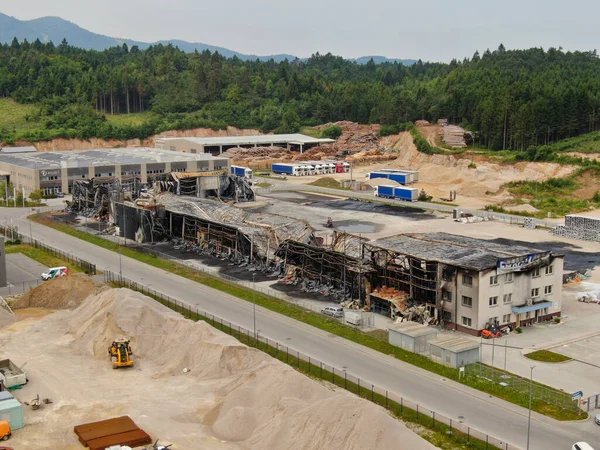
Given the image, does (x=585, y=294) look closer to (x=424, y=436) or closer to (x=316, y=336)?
(x=316, y=336)

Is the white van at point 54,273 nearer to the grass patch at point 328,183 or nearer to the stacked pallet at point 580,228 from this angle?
the stacked pallet at point 580,228

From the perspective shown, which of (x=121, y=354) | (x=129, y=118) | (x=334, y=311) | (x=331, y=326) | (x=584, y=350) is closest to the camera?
(x=121, y=354)

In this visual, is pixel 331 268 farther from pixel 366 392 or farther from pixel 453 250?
pixel 366 392

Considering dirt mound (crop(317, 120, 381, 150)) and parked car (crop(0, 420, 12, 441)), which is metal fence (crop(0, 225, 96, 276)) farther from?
dirt mound (crop(317, 120, 381, 150))

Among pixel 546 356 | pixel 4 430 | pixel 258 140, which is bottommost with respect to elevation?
pixel 546 356

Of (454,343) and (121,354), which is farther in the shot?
(454,343)

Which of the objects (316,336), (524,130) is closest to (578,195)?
(524,130)

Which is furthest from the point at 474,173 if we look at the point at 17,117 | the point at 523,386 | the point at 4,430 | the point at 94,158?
the point at 17,117

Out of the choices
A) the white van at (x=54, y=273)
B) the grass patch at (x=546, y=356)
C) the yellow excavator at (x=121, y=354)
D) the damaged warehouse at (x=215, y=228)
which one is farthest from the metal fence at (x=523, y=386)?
the white van at (x=54, y=273)
